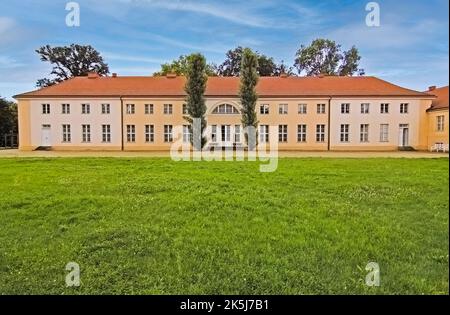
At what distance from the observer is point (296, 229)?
5328mm

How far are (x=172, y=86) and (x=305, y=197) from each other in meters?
29.2

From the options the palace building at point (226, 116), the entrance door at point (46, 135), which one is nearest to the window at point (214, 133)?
the palace building at point (226, 116)

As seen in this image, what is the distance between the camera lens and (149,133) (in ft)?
111

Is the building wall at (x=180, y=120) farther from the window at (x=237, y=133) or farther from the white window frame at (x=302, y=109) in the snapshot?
the window at (x=237, y=133)

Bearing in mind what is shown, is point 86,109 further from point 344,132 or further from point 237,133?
point 344,132

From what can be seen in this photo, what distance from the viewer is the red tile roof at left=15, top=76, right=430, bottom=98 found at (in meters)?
32.9

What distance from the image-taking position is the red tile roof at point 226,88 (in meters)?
32.9

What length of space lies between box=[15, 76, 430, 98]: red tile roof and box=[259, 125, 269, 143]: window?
3.00 m

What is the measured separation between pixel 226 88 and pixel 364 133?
1365cm

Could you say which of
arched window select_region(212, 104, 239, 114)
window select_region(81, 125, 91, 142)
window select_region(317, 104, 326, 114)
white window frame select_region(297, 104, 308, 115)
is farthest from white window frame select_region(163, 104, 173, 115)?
window select_region(317, 104, 326, 114)

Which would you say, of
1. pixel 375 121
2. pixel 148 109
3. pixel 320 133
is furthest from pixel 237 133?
pixel 375 121

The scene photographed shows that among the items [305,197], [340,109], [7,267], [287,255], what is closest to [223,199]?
[305,197]

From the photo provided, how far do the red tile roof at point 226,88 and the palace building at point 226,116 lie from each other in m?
0.09
